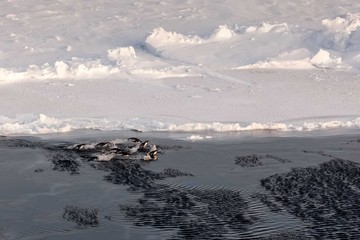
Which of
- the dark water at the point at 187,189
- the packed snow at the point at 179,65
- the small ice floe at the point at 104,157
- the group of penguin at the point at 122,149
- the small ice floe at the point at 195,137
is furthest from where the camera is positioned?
the packed snow at the point at 179,65

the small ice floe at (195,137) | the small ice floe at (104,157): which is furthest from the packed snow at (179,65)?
the small ice floe at (104,157)

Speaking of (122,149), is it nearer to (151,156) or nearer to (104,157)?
(104,157)

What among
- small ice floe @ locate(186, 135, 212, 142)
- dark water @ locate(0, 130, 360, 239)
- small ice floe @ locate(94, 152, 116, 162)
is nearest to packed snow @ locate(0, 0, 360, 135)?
small ice floe @ locate(186, 135, 212, 142)

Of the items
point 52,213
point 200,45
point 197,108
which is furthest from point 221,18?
point 52,213

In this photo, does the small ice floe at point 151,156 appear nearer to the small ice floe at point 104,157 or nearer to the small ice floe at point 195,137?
the small ice floe at point 104,157

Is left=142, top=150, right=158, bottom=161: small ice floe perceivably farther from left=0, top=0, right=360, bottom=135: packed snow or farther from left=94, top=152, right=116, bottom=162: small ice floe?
left=0, top=0, right=360, bottom=135: packed snow

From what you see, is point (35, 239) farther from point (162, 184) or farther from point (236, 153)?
point (236, 153)
